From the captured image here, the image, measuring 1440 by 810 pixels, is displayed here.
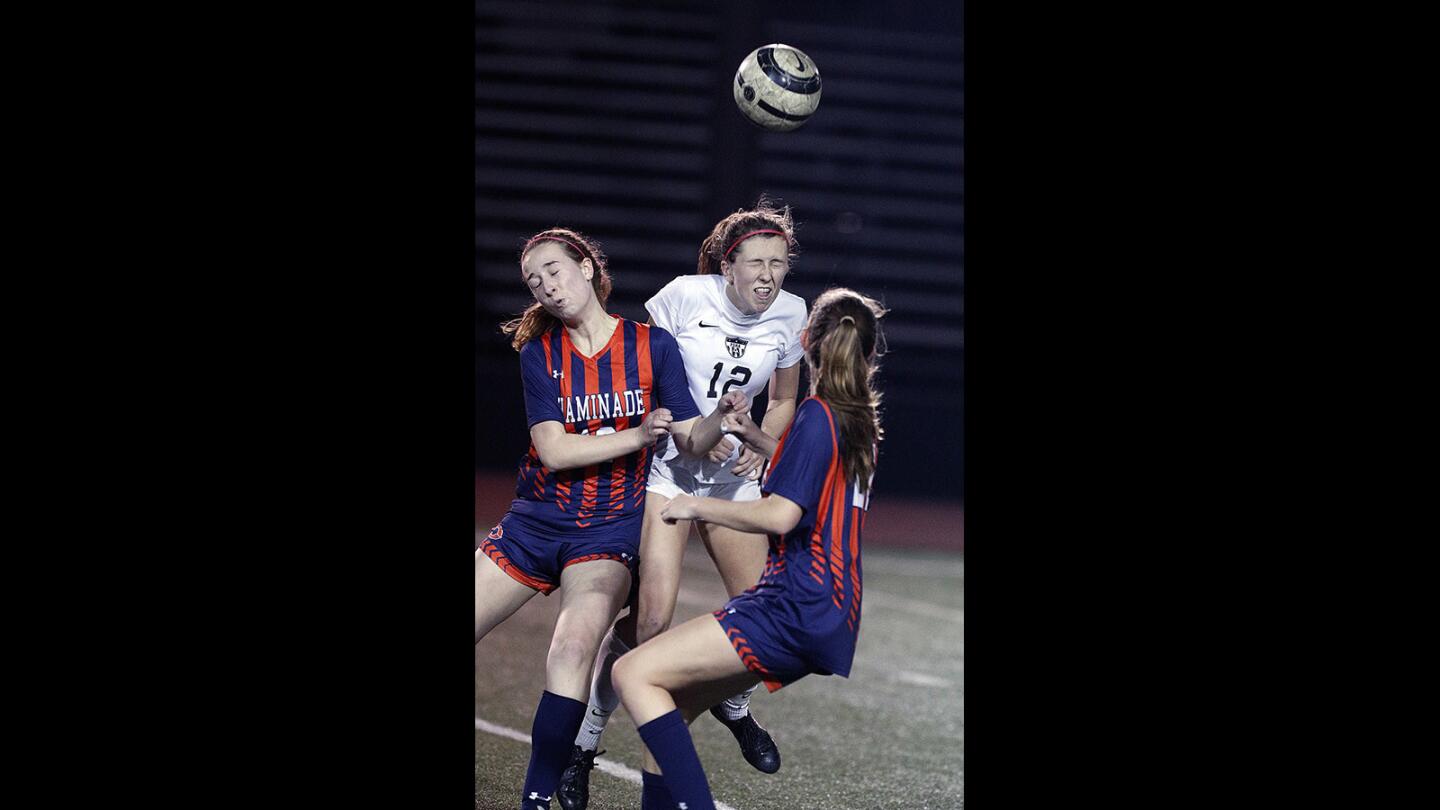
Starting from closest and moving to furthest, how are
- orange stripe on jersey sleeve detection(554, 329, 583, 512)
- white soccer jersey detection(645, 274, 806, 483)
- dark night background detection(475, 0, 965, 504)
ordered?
orange stripe on jersey sleeve detection(554, 329, 583, 512) → white soccer jersey detection(645, 274, 806, 483) → dark night background detection(475, 0, 965, 504)

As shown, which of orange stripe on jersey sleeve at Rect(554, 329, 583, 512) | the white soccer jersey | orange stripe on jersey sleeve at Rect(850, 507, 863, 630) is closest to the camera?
orange stripe on jersey sleeve at Rect(850, 507, 863, 630)

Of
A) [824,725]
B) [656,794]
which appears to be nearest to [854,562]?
[656,794]

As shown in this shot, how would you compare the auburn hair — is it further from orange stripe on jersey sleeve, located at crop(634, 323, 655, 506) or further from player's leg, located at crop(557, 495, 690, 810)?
player's leg, located at crop(557, 495, 690, 810)

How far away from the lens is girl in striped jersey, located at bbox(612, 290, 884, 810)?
3.53 meters

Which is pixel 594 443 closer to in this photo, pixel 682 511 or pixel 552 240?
pixel 682 511

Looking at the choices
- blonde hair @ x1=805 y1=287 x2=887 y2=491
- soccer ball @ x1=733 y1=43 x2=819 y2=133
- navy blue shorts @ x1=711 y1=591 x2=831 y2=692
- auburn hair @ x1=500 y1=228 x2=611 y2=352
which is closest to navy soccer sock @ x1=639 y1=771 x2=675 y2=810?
navy blue shorts @ x1=711 y1=591 x2=831 y2=692

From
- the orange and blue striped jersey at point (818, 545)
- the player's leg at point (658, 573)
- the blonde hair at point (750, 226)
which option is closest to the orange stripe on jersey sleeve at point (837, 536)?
the orange and blue striped jersey at point (818, 545)

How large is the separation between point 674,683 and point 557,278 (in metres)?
1.21

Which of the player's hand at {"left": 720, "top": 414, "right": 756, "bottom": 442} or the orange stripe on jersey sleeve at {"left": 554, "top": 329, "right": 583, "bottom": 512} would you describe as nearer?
the player's hand at {"left": 720, "top": 414, "right": 756, "bottom": 442}

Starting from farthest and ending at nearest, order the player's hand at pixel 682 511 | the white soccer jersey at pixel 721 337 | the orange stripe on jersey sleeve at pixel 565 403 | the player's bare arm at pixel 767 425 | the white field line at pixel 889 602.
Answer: the white field line at pixel 889 602
the white soccer jersey at pixel 721 337
the orange stripe on jersey sleeve at pixel 565 403
the player's bare arm at pixel 767 425
the player's hand at pixel 682 511

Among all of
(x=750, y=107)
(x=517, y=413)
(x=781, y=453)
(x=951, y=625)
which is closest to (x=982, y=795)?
(x=781, y=453)

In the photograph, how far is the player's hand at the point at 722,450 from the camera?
4.02 m


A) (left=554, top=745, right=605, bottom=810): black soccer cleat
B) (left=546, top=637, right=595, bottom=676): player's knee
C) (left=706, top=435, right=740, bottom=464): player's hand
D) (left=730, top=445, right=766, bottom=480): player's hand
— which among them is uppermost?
(left=706, top=435, right=740, bottom=464): player's hand

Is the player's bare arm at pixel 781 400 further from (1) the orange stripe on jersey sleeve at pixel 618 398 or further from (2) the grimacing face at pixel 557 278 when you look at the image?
(2) the grimacing face at pixel 557 278
